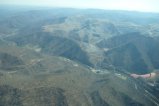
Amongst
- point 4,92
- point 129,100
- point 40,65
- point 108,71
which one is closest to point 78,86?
point 129,100

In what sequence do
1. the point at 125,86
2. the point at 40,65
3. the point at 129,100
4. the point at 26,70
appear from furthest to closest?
the point at 40,65, the point at 26,70, the point at 125,86, the point at 129,100

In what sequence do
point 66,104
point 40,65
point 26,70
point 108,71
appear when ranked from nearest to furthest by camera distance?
point 66,104 → point 26,70 → point 40,65 → point 108,71

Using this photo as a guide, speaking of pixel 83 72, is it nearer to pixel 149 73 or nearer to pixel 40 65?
pixel 40 65

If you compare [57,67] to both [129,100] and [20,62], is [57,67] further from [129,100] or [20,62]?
[129,100]

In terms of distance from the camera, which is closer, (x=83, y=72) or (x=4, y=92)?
(x=4, y=92)

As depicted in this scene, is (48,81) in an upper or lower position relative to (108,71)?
upper

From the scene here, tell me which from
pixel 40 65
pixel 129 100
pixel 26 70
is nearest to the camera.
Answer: pixel 129 100

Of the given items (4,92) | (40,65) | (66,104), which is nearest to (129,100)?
(66,104)

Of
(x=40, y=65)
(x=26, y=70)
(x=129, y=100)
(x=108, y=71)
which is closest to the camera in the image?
(x=129, y=100)

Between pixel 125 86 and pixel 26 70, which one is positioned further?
pixel 26 70
